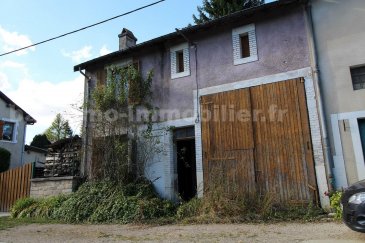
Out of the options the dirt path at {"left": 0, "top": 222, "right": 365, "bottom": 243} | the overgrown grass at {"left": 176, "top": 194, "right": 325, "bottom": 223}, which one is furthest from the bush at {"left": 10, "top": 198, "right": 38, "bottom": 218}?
the overgrown grass at {"left": 176, "top": 194, "right": 325, "bottom": 223}

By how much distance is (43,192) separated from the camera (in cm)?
1305

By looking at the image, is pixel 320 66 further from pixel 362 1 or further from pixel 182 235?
pixel 182 235

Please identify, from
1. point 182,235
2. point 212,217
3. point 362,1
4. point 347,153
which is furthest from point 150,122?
point 362,1

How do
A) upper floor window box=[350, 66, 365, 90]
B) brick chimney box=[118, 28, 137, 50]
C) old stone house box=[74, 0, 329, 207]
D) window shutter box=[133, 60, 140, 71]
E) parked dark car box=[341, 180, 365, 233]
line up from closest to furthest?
parked dark car box=[341, 180, 365, 233] → upper floor window box=[350, 66, 365, 90] → old stone house box=[74, 0, 329, 207] → window shutter box=[133, 60, 140, 71] → brick chimney box=[118, 28, 137, 50]

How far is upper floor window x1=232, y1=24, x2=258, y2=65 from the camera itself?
1059 centimetres

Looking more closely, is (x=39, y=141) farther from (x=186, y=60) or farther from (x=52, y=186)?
(x=186, y=60)

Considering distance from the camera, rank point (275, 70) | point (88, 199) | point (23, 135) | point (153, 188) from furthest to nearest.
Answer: point (23, 135)
point (153, 188)
point (88, 199)
point (275, 70)

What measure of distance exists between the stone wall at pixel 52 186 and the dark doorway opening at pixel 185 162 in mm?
4079

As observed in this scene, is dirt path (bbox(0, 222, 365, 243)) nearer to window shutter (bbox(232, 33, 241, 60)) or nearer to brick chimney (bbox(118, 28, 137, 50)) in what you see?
window shutter (bbox(232, 33, 241, 60))

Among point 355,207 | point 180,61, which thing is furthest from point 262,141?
point 355,207

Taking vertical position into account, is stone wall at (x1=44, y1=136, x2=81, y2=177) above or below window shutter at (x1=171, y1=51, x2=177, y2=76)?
below

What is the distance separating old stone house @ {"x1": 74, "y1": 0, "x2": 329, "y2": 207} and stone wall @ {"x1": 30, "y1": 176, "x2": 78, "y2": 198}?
1250 mm

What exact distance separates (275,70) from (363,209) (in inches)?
230

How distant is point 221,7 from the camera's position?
64.7 ft
